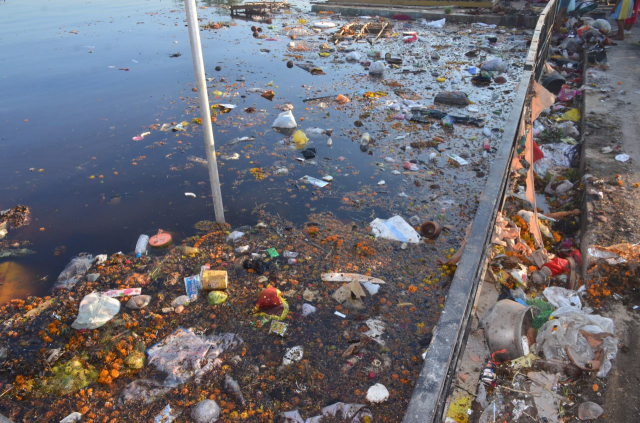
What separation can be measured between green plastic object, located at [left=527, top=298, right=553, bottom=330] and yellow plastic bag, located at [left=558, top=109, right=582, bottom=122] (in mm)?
4119

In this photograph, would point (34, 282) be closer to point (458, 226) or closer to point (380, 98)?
point (458, 226)

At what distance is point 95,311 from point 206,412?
109cm

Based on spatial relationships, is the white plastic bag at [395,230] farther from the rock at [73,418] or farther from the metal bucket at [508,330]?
the rock at [73,418]

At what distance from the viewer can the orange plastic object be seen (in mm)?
3334

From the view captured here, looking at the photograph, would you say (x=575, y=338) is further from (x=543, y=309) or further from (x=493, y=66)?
(x=493, y=66)

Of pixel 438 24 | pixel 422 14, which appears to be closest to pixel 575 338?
pixel 438 24

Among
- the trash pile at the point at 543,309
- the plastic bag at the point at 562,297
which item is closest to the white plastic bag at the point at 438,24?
the trash pile at the point at 543,309

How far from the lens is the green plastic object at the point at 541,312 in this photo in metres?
2.43

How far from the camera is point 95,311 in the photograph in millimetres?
2615

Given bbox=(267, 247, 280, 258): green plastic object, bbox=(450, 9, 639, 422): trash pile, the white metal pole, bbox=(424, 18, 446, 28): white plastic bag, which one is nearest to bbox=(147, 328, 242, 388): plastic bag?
bbox=(267, 247, 280, 258): green plastic object

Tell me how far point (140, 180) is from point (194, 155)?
0.71 m

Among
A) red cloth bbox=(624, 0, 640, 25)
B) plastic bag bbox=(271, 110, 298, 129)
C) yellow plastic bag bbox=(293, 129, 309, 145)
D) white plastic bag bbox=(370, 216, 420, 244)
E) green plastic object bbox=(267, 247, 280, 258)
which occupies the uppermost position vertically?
red cloth bbox=(624, 0, 640, 25)

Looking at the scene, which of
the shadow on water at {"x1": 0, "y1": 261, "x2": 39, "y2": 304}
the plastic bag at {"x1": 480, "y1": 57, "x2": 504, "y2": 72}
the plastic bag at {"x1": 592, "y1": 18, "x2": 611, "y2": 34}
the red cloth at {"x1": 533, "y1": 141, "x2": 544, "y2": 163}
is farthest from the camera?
the plastic bag at {"x1": 592, "y1": 18, "x2": 611, "y2": 34}

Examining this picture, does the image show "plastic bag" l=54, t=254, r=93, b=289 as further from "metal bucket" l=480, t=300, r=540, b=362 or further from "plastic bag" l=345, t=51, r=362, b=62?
"plastic bag" l=345, t=51, r=362, b=62
